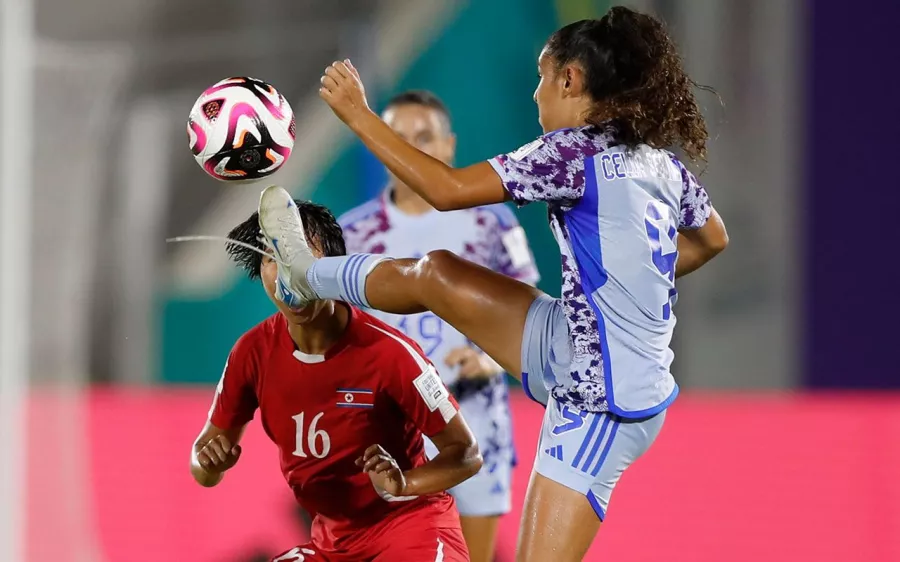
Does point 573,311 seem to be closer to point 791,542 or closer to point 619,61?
point 619,61

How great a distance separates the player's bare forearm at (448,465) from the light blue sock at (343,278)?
347 mm

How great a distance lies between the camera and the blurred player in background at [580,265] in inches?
101

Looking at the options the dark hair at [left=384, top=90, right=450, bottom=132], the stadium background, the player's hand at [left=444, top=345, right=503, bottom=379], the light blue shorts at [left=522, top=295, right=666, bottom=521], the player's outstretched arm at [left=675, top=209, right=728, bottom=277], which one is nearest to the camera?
the light blue shorts at [left=522, top=295, right=666, bottom=521]

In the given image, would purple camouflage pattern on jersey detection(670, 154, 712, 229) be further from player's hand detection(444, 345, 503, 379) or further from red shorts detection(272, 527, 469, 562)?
player's hand detection(444, 345, 503, 379)

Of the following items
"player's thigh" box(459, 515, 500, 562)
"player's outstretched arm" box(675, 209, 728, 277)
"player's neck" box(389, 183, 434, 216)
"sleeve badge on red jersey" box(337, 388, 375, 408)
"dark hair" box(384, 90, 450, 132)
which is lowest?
"player's thigh" box(459, 515, 500, 562)

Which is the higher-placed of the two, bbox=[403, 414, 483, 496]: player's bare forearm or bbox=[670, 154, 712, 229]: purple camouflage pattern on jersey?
bbox=[670, 154, 712, 229]: purple camouflage pattern on jersey

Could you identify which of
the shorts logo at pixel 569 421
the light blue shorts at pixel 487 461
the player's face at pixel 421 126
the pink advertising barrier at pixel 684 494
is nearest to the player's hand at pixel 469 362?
the light blue shorts at pixel 487 461

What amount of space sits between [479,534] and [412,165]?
1.66 meters

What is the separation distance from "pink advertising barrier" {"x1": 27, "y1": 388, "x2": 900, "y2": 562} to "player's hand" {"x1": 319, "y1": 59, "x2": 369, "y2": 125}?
2025 mm

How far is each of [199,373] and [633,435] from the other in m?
6.57

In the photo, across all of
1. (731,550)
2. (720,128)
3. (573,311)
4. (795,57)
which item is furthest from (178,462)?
(795,57)

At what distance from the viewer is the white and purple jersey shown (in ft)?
8.34

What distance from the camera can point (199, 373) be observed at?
8805mm

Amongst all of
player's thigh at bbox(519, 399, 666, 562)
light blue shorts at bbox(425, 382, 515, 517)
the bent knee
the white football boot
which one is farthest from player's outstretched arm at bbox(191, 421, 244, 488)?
light blue shorts at bbox(425, 382, 515, 517)
